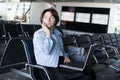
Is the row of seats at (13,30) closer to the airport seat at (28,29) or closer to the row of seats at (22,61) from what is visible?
the airport seat at (28,29)

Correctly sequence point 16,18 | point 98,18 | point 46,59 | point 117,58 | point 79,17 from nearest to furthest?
1. point 46,59
2. point 117,58
3. point 98,18
4. point 79,17
5. point 16,18

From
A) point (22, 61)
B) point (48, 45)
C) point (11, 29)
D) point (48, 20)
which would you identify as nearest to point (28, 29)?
point (11, 29)

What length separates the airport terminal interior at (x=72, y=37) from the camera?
10.9ft

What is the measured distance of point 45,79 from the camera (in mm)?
2844

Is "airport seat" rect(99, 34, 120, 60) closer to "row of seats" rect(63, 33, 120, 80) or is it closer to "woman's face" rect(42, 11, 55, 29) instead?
"row of seats" rect(63, 33, 120, 80)

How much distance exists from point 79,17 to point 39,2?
289 centimetres

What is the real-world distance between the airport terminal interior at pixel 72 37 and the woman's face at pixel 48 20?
41cm

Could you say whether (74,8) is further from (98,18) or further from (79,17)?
(98,18)

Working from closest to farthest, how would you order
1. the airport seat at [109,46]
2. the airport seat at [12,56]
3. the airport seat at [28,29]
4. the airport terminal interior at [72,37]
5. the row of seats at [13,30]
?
1. the airport terminal interior at [72,37]
2. the airport seat at [12,56]
3. the airport seat at [109,46]
4. the row of seats at [13,30]
5. the airport seat at [28,29]

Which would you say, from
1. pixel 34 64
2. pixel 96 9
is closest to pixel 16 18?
pixel 96 9

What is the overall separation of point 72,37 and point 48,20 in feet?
7.46

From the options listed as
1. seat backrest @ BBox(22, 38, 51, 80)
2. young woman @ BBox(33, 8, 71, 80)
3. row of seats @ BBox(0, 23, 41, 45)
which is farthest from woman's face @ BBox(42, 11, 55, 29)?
row of seats @ BBox(0, 23, 41, 45)

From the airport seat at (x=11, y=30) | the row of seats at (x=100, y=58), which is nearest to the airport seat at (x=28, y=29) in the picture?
the airport seat at (x=11, y=30)

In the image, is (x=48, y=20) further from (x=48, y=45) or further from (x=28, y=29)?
(x=28, y=29)
